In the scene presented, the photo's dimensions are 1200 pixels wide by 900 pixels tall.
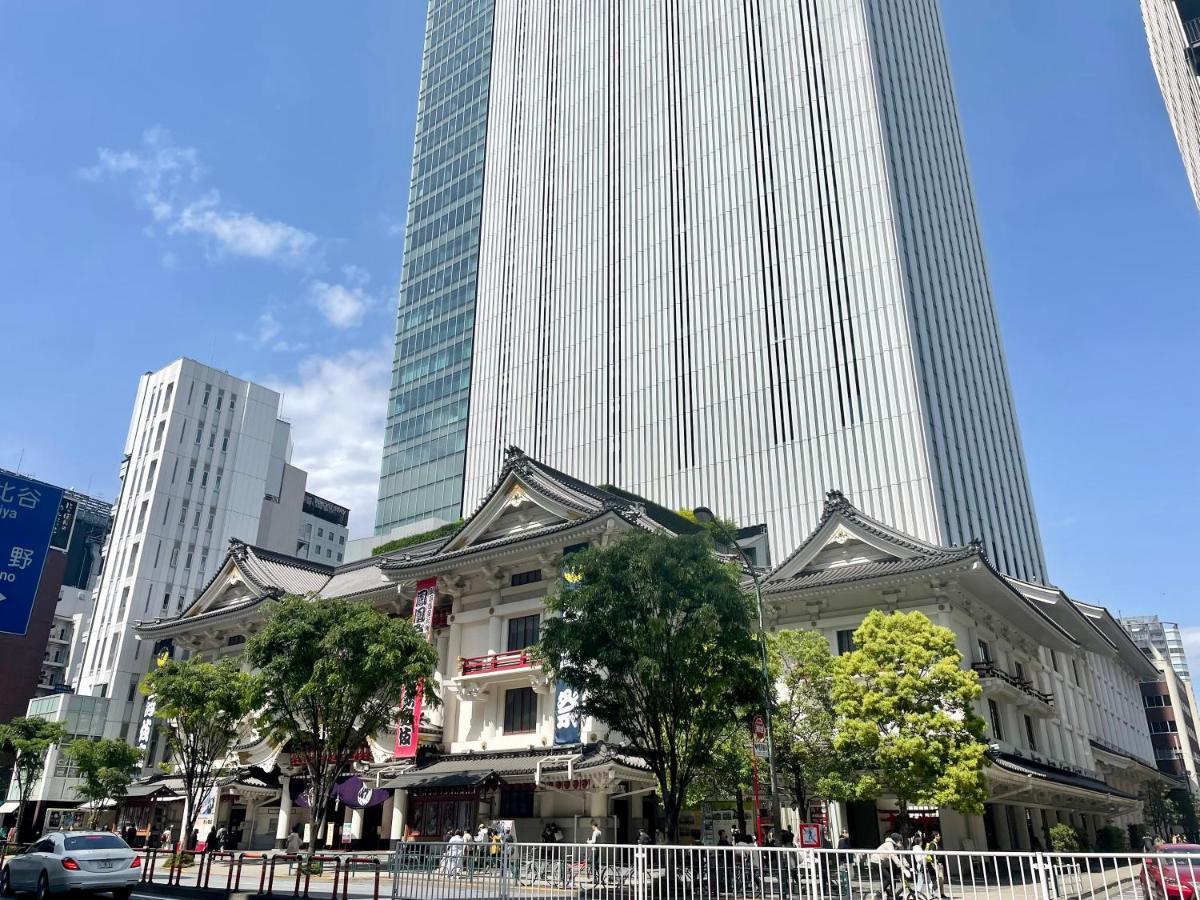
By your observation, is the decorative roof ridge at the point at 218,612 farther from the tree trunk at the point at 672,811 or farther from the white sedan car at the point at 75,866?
the tree trunk at the point at 672,811

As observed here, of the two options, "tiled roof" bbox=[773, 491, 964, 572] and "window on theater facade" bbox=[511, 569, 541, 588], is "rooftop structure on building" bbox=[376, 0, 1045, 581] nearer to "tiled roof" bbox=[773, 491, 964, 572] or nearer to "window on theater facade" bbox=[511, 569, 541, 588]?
"tiled roof" bbox=[773, 491, 964, 572]

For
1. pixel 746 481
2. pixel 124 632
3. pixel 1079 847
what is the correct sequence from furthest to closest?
pixel 124 632
pixel 746 481
pixel 1079 847

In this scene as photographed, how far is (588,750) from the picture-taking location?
3053cm

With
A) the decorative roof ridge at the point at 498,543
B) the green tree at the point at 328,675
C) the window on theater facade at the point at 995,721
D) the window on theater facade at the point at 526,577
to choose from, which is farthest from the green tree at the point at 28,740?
the window on theater facade at the point at 995,721

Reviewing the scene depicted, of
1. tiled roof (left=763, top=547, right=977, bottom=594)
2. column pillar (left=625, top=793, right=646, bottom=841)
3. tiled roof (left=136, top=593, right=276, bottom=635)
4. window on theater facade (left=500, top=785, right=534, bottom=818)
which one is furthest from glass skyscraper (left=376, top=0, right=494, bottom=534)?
tiled roof (left=763, top=547, right=977, bottom=594)

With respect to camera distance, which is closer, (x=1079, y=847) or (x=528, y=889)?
(x=528, y=889)

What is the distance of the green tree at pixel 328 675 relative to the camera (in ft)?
81.9

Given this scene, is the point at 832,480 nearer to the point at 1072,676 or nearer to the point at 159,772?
the point at 1072,676

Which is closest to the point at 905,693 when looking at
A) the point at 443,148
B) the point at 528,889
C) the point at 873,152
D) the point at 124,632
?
the point at 528,889

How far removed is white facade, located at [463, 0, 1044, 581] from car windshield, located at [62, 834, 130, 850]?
47412 millimetres

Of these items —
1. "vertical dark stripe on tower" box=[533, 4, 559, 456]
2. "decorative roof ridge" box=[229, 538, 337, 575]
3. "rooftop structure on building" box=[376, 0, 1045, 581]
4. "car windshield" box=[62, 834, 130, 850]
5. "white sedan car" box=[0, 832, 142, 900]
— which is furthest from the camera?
"vertical dark stripe on tower" box=[533, 4, 559, 456]

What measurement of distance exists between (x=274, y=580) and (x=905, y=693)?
36.2 m

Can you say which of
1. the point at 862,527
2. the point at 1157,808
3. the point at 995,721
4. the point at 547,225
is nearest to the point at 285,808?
the point at 862,527

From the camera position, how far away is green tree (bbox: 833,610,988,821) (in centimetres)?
2483
